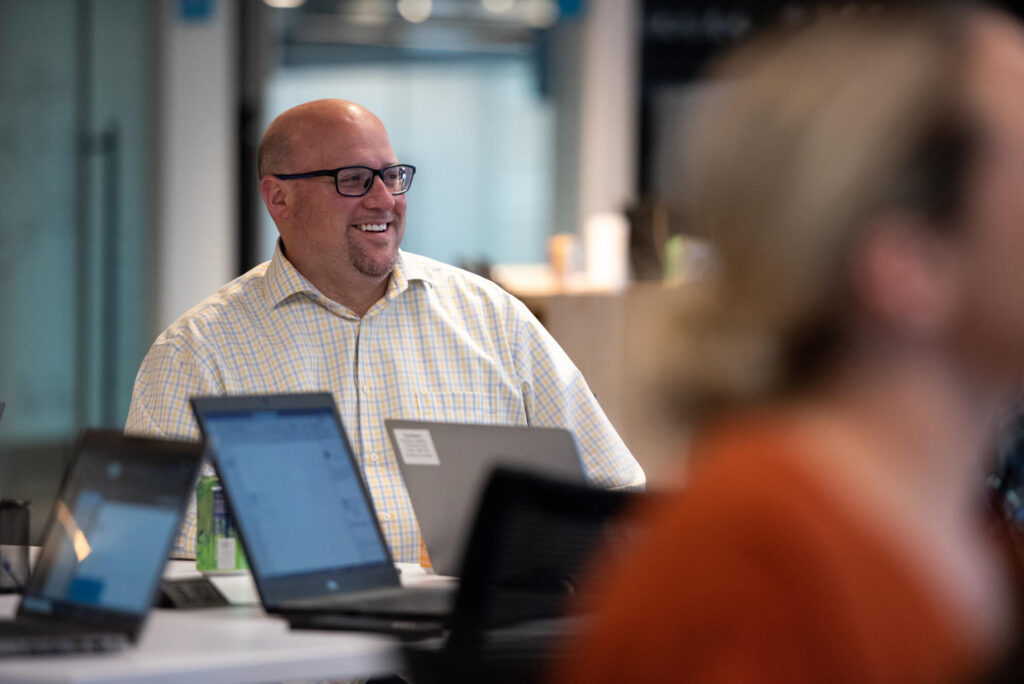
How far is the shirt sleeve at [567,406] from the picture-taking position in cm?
308

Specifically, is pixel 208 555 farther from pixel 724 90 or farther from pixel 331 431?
pixel 724 90

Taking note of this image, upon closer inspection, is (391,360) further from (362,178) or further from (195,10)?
(195,10)

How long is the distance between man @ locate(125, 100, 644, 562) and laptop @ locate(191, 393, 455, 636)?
0.67 metres

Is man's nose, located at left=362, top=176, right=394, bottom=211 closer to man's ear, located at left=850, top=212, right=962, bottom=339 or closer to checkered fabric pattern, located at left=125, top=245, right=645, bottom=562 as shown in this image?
checkered fabric pattern, located at left=125, top=245, right=645, bottom=562

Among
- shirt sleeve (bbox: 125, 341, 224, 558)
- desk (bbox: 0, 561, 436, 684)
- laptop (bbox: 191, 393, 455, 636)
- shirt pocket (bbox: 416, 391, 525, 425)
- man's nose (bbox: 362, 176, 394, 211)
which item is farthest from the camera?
man's nose (bbox: 362, 176, 394, 211)

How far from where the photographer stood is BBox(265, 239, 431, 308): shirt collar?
10.2 ft

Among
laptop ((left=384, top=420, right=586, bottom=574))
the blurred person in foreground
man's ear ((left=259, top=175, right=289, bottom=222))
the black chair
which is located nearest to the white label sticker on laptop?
laptop ((left=384, top=420, right=586, bottom=574))

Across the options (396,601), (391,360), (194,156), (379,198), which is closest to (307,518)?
(396,601)

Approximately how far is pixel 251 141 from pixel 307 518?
20.2 feet

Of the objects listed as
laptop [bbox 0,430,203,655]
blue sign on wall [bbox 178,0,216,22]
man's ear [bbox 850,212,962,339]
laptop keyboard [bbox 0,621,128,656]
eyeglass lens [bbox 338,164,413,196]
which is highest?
blue sign on wall [bbox 178,0,216,22]

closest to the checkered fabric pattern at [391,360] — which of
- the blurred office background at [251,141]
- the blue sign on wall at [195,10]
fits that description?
the blurred office background at [251,141]

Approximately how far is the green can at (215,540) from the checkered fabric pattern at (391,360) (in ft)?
1.65

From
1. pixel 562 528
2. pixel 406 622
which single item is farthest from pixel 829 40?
pixel 406 622

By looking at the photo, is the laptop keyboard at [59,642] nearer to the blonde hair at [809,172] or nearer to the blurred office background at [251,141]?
the blonde hair at [809,172]
